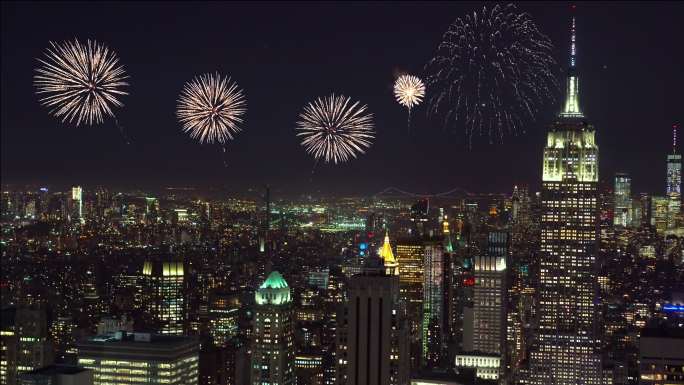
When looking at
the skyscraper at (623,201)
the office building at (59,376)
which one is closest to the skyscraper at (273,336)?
the office building at (59,376)

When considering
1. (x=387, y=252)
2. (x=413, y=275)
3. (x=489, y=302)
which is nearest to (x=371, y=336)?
(x=387, y=252)

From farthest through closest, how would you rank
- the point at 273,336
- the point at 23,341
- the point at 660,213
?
the point at 23,341 → the point at 273,336 → the point at 660,213

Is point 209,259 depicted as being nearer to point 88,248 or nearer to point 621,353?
point 88,248

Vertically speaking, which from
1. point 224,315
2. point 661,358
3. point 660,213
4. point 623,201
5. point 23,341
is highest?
point 623,201

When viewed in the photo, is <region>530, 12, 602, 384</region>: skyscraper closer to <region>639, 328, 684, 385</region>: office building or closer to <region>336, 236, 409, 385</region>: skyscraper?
<region>639, 328, 684, 385</region>: office building

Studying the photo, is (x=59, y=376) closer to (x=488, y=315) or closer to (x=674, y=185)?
(x=674, y=185)

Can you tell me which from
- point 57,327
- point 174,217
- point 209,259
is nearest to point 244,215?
point 174,217
